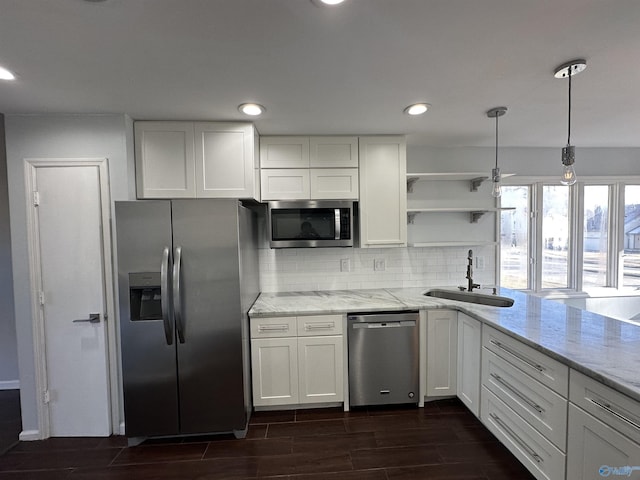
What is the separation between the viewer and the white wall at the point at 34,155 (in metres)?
2.11

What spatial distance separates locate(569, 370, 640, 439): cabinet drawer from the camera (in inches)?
43.5

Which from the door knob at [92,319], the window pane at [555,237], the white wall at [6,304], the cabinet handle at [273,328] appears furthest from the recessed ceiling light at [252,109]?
the window pane at [555,237]

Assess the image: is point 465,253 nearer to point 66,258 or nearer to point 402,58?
point 402,58

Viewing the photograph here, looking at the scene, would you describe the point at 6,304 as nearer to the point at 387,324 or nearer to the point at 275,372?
the point at 275,372

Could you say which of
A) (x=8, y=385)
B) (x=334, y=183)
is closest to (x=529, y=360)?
(x=334, y=183)

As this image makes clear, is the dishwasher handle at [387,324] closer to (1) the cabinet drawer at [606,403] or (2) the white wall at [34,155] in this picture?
(1) the cabinet drawer at [606,403]

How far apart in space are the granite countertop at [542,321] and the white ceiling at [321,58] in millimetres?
1448

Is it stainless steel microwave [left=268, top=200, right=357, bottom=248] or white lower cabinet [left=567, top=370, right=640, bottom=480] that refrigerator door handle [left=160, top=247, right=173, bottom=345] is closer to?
stainless steel microwave [left=268, top=200, right=357, bottom=248]

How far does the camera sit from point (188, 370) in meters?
2.09

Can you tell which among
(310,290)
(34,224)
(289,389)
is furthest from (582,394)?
(34,224)

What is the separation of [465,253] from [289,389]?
225cm

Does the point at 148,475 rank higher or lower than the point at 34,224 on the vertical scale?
lower

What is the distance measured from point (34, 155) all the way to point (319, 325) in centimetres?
245

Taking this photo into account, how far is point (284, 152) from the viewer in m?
2.66
